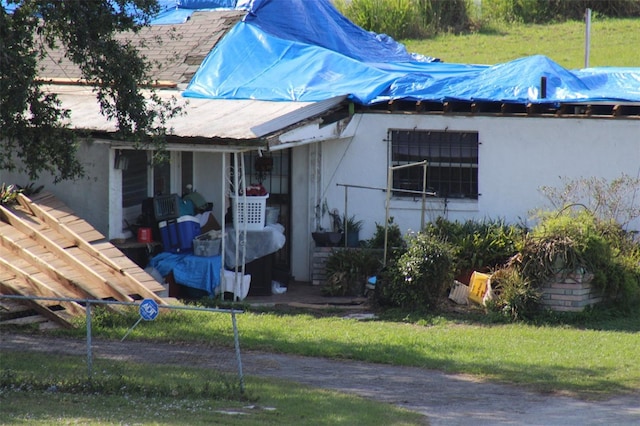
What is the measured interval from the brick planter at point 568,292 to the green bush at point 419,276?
1.45 m

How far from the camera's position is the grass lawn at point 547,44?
3019cm

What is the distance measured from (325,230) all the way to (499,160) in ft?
10.1

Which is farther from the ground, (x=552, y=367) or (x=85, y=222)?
(x=85, y=222)

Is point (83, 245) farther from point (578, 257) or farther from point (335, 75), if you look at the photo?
point (578, 257)

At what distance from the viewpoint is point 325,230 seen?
17516 mm

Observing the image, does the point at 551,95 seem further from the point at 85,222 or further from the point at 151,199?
the point at 85,222

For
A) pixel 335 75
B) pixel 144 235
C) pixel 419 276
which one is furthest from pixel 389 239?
pixel 144 235

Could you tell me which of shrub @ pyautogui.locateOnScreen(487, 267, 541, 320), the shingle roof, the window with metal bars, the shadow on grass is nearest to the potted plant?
the window with metal bars

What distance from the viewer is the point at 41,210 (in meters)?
15.7

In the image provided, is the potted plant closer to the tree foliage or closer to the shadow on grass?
the shadow on grass

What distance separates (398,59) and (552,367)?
11.4 meters

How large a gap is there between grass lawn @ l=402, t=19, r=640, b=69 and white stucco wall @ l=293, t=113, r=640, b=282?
43.2 feet

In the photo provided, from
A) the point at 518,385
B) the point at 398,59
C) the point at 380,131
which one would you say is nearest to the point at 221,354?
the point at 518,385

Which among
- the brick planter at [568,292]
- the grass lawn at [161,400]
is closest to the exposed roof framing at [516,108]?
the brick planter at [568,292]
